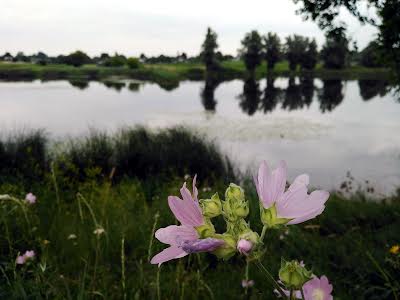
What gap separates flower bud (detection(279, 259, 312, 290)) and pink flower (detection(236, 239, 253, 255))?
7cm

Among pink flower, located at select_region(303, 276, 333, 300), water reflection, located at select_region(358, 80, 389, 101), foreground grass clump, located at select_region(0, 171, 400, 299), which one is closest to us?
pink flower, located at select_region(303, 276, 333, 300)

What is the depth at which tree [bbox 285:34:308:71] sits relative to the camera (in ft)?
299

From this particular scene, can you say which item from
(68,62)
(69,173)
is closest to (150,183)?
(69,173)

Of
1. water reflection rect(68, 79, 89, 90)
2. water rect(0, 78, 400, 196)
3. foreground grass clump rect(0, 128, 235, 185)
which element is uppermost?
foreground grass clump rect(0, 128, 235, 185)

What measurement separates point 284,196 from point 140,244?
14.3ft

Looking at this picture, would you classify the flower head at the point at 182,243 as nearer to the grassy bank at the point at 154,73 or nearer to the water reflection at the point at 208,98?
the water reflection at the point at 208,98

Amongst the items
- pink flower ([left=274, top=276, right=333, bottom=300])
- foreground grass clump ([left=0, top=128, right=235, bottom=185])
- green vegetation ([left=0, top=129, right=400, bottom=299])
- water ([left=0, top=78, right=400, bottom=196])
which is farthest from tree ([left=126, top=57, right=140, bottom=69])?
pink flower ([left=274, top=276, right=333, bottom=300])

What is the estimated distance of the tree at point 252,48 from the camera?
276ft

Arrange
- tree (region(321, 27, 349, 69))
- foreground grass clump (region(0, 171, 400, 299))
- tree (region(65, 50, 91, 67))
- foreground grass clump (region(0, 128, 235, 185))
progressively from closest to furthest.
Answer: foreground grass clump (region(0, 171, 400, 299)) → foreground grass clump (region(0, 128, 235, 185)) → tree (region(321, 27, 349, 69)) → tree (region(65, 50, 91, 67))

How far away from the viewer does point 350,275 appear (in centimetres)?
409

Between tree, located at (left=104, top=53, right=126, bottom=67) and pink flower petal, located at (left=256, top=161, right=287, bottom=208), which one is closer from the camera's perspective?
pink flower petal, located at (left=256, top=161, right=287, bottom=208)

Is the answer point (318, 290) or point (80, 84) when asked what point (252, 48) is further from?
point (318, 290)

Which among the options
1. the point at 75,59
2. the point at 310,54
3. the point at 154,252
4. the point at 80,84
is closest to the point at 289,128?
the point at 154,252

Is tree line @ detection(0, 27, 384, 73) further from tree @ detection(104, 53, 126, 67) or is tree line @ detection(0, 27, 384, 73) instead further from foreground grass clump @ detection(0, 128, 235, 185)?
foreground grass clump @ detection(0, 128, 235, 185)
